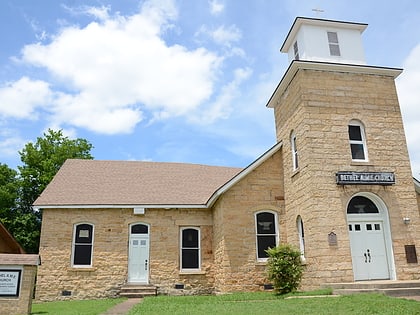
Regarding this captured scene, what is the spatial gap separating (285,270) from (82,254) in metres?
8.99

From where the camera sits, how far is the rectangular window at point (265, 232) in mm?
15930

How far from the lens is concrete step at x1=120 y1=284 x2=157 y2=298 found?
16.2 meters

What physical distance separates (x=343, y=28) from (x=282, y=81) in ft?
10.9

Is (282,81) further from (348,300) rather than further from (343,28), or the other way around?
(348,300)

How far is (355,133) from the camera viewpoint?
14594 millimetres

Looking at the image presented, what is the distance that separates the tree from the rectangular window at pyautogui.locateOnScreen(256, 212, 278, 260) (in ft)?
54.2

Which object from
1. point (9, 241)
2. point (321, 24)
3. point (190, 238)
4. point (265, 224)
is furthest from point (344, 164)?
point (9, 241)

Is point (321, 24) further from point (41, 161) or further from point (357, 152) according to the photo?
point (41, 161)

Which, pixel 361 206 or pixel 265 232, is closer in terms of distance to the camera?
pixel 361 206

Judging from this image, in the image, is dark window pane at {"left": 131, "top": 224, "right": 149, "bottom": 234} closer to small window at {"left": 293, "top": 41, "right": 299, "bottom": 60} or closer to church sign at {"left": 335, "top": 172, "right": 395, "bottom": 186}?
church sign at {"left": 335, "top": 172, "right": 395, "bottom": 186}

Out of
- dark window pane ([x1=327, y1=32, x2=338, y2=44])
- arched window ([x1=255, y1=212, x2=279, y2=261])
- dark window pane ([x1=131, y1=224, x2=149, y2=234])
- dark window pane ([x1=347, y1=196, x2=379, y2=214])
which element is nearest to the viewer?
dark window pane ([x1=347, y1=196, x2=379, y2=214])

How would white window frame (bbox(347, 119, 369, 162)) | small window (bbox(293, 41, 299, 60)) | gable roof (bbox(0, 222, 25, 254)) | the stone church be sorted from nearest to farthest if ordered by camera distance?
the stone church
white window frame (bbox(347, 119, 369, 162))
small window (bbox(293, 41, 299, 60))
gable roof (bbox(0, 222, 25, 254))

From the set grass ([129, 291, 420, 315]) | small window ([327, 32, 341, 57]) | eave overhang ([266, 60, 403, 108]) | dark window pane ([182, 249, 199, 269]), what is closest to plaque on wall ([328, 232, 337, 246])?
grass ([129, 291, 420, 315])

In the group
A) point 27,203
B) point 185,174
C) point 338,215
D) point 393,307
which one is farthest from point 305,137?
point 27,203
